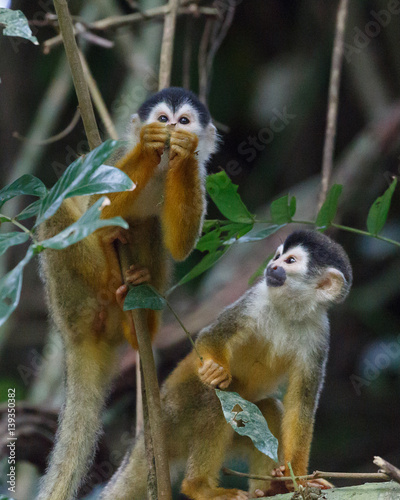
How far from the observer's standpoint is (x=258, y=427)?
2020 mm

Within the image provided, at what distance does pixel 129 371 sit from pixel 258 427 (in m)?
2.01

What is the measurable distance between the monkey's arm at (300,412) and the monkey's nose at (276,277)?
401 millimetres

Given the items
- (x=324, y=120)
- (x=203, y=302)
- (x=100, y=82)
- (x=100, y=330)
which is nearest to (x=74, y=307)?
(x=100, y=330)

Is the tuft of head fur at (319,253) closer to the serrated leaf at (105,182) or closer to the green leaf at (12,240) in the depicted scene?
the serrated leaf at (105,182)

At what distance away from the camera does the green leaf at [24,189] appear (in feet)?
6.40

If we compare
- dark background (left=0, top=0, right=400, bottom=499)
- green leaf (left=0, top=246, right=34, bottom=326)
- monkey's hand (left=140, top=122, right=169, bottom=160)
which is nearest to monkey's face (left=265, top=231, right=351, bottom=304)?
monkey's hand (left=140, top=122, right=169, bottom=160)

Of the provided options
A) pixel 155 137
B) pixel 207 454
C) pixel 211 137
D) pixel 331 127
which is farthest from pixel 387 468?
pixel 331 127

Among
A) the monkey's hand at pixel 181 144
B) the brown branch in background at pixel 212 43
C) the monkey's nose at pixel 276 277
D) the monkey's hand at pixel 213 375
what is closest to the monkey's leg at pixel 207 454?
the monkey's hand at pixel 213 375

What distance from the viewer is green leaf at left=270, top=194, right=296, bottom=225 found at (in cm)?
276

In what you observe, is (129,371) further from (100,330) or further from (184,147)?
(184,147)

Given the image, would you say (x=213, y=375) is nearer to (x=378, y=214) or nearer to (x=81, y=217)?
(x=378, y=214)

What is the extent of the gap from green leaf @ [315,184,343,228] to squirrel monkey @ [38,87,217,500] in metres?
0.55

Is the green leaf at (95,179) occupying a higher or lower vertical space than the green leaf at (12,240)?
higher

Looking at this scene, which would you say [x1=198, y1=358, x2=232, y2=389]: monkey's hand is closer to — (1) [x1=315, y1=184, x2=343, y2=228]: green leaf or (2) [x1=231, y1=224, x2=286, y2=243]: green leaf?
(2) [x1=231, y1=224, x2=286, y2=243]: green leaf
